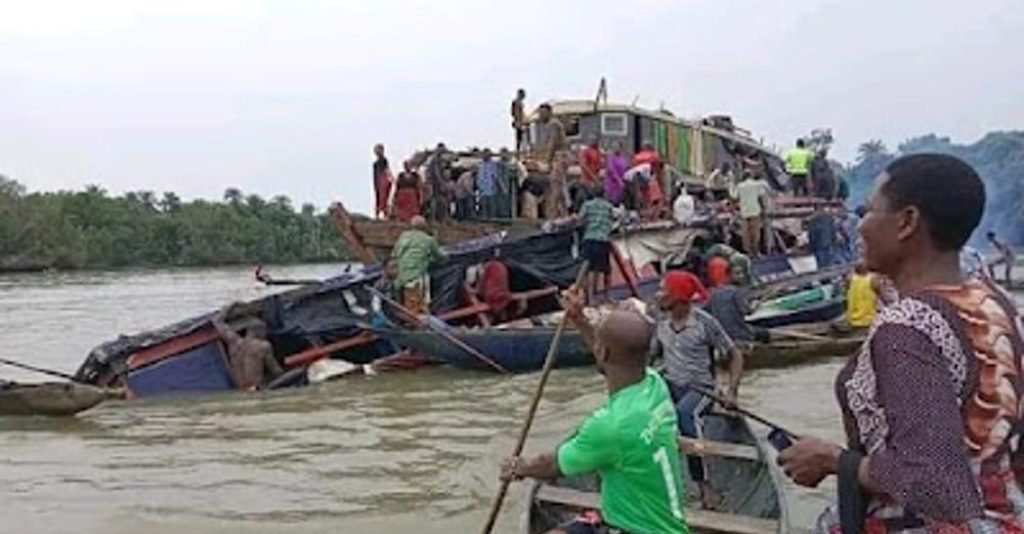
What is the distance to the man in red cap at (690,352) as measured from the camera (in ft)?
23.9

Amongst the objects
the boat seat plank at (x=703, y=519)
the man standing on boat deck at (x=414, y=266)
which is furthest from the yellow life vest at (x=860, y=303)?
the boat seat plank at (x=703, y=519)

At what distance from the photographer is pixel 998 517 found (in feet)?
7.25

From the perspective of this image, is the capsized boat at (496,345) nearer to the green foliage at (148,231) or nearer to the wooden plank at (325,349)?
the wooden plank at (325,349)

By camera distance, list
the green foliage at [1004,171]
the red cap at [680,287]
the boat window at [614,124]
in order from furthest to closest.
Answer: the green foliage at [1004,171] → the boat window at [614,124] → the red cap at [680,287]

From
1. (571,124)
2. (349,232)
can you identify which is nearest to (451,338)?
(349,232)

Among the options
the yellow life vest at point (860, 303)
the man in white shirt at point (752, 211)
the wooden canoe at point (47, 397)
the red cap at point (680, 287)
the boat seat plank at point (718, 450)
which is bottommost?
the wooden canoe at point (47, 397)

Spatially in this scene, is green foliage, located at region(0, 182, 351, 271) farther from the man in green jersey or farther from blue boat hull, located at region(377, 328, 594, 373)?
the man in green jersey

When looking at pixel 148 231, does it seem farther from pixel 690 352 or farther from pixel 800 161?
pixel 690 352

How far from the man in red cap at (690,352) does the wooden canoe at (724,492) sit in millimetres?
176

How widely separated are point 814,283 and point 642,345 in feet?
49.2

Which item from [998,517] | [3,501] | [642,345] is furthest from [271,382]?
[998,517]

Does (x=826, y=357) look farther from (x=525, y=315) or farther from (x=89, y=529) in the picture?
(x=89, y=529)

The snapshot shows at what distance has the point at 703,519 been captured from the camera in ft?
19.3

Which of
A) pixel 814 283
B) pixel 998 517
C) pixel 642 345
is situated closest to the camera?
pixel 998 517
